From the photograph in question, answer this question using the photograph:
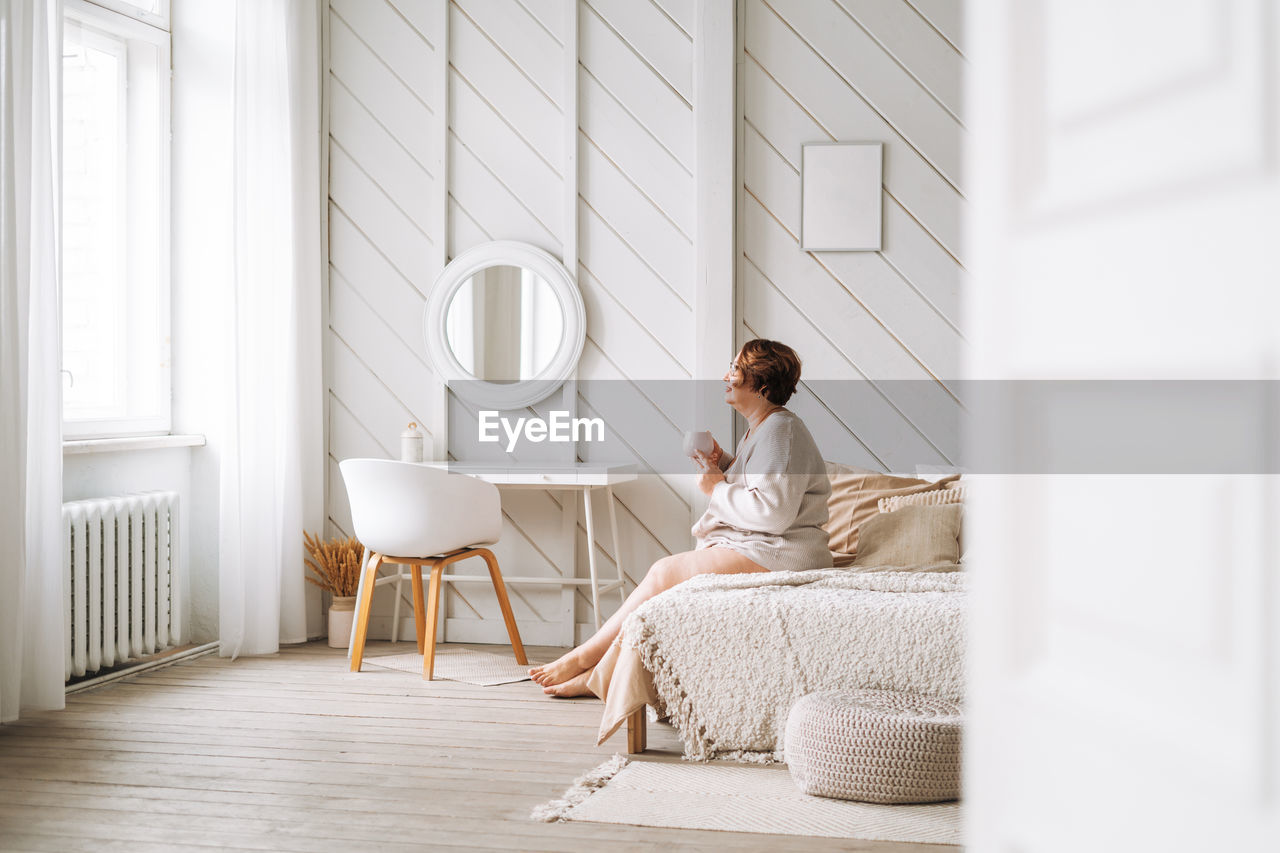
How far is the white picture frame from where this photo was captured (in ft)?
13.5

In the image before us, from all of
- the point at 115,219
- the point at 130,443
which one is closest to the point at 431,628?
the point at 130,443

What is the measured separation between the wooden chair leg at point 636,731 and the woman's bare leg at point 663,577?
350mm

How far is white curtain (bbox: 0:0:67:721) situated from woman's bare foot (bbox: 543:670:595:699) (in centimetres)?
144

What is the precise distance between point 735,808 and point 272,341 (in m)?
2.74

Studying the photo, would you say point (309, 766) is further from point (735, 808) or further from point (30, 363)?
point (30, 363)

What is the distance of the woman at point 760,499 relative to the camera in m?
3.13

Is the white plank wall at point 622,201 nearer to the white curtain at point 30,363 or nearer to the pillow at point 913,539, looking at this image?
the pillow at point 913,539

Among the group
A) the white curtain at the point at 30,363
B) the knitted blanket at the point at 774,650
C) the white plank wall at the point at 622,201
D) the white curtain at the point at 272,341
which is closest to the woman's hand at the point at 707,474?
the knitted blanket at the point at 774,650

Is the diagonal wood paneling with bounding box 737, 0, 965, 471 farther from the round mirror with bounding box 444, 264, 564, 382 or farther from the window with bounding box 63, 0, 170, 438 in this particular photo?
the window with bounding box 63, 0, 170, 438

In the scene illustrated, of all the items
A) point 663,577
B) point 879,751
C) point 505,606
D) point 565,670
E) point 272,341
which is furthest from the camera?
point 272,341

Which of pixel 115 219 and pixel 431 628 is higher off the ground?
pixel 115 219

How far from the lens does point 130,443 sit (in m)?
3.83

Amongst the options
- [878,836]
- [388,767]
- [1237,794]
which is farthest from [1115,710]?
A: [388,767]

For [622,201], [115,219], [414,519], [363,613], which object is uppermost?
[622,201]
